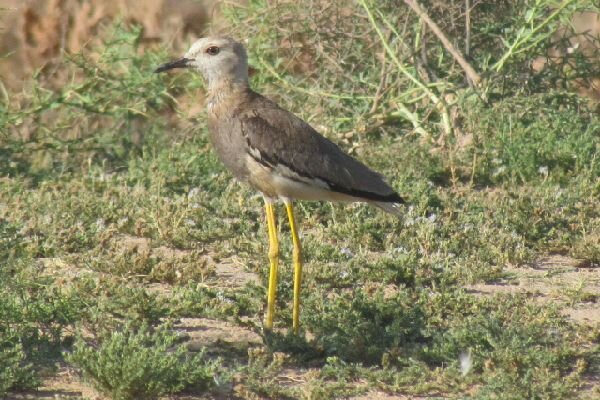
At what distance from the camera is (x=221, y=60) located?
6.18 m

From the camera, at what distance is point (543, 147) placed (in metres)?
8.12

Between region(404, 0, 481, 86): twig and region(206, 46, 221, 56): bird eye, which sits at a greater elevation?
region(404, 0, 481, 86): twig

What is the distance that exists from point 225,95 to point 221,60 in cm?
22

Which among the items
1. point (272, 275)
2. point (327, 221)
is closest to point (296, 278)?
point (272, 275)

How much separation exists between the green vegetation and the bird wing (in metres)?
0.54

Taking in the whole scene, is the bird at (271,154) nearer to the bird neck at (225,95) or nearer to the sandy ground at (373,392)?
the bird neck at (225,95)

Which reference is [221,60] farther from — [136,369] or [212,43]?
[136,369]

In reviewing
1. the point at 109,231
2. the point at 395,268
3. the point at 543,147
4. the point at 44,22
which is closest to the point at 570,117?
the point at 543,147

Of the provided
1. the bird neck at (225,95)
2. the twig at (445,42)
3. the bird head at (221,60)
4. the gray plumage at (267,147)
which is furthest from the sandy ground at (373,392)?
the twig at (445,42)

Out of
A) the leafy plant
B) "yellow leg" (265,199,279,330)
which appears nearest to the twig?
"yellow leg" (265,199,279,330)

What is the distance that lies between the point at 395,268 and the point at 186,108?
356 centimetres

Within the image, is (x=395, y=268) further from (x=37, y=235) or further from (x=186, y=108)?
(x=186, y=108)

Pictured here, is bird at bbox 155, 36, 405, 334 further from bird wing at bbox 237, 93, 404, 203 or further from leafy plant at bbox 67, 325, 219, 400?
leafy plant at bbox 67, 325, 219, 400

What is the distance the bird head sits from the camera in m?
6.14
